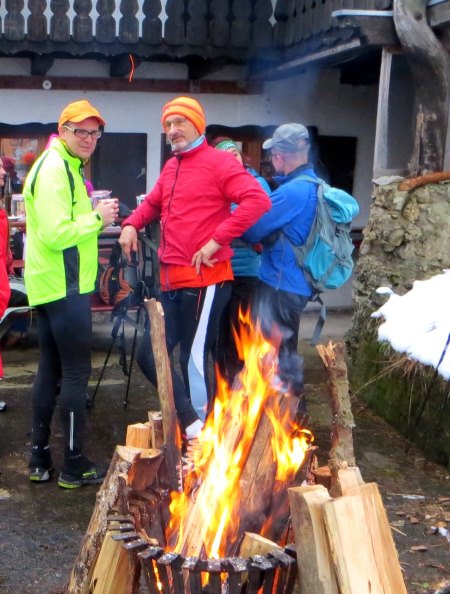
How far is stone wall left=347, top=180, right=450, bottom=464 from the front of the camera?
19.7ft

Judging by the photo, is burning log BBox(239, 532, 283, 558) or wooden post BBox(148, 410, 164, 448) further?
wooden post BBox(148, 410, 164, 448)

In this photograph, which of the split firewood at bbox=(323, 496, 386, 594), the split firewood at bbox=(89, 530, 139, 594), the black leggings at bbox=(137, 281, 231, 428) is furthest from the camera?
the black leggings at bbox=(137, 281, 231, 428)

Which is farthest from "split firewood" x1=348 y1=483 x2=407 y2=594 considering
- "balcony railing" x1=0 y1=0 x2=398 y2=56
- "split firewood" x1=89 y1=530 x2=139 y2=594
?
"balcony railing" x1=0 y1=0 x2=398 y2=56

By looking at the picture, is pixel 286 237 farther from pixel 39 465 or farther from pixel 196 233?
pixel 39 465

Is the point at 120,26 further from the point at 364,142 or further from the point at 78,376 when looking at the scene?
the point at 78,376

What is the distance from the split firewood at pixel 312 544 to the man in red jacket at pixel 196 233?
6.30 feet

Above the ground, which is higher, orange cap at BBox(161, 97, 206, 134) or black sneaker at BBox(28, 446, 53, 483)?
orange cap at BBox(161, 97, 206, 134)

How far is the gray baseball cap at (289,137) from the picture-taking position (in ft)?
16.1

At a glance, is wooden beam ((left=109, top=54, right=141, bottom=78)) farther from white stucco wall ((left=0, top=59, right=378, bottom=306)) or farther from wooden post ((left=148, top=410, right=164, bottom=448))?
wooden post ((left=148, top=410, right=164, bottom=448))

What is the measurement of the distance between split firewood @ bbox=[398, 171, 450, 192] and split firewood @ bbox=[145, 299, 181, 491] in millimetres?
4161

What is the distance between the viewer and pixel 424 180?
685 cm

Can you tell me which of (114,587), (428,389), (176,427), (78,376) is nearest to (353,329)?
(428,389)

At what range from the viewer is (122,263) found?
22.3 ft

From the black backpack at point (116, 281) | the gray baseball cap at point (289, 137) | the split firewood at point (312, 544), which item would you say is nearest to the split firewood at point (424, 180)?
the gray baseball cap at point (289, 137)
